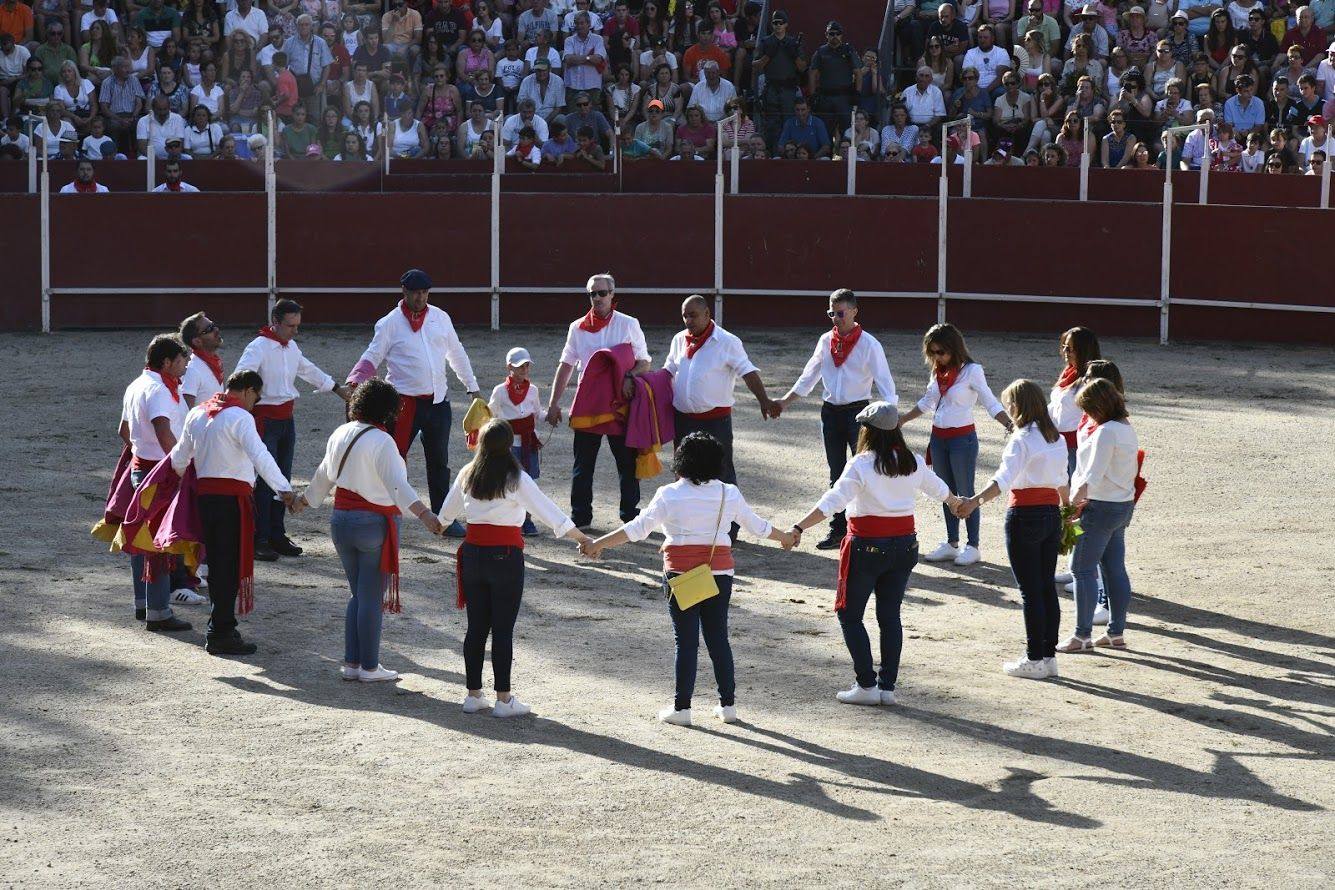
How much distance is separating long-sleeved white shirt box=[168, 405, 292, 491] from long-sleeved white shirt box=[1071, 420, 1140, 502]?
3990 mm

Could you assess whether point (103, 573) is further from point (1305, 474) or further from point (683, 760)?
point (1305, 474)

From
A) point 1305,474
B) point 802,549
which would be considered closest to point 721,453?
point 802,549

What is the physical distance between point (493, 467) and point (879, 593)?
1.90 metres

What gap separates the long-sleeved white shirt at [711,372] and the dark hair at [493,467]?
383 cm

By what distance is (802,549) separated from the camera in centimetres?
1276

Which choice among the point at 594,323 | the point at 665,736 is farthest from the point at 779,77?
the point at 665,736

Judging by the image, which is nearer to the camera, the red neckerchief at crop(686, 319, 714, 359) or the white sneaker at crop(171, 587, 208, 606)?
the white sneaker at crop(171, 587, 208, 606)

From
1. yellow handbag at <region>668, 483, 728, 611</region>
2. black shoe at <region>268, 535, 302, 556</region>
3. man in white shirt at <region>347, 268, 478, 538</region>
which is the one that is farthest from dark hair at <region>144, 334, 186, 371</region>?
yellow handbag at <region>668, 483, 728, 611</region>

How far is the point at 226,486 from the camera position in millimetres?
9719

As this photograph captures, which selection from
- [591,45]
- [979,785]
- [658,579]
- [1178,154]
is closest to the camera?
[979,785]

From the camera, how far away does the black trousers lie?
975 cm

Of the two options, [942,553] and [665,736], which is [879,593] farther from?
[942,553]

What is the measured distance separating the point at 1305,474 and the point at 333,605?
7.68m

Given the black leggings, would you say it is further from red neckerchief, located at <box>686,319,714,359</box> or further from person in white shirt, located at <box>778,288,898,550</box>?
person in white shirt, located at <box>778,288,898,550</box>
